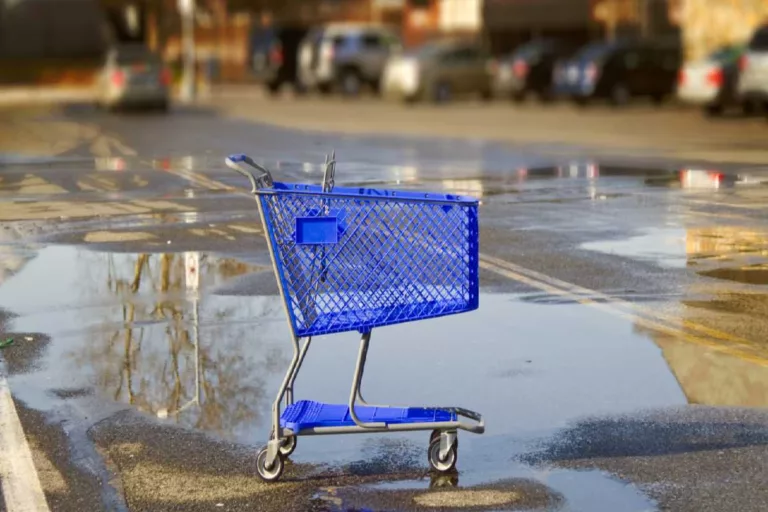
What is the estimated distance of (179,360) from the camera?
9.22 meters

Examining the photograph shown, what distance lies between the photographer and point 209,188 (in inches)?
759

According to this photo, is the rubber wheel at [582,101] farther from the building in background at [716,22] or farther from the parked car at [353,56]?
the parked car at [353,56]

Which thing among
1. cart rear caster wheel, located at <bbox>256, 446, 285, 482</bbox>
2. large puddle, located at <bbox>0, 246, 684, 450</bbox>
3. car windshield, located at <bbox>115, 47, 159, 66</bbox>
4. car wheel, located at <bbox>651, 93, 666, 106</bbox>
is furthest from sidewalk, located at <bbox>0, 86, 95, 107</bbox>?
cart rear caster wheel, located at <bbox>256, 446, 285, 482</bbox>

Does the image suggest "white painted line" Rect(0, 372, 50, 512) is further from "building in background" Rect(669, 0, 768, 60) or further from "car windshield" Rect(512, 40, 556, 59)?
"car windshield" Rect(512, 40, 556, 59)

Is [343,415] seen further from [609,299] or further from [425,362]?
[609,299]

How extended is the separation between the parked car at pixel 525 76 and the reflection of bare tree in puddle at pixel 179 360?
33.3 meters

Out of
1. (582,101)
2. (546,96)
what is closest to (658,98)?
(582,101)

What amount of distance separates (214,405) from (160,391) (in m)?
0.45

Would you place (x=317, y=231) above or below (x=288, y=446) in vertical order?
→ above

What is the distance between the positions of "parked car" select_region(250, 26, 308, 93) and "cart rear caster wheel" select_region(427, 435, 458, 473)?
45747 mm

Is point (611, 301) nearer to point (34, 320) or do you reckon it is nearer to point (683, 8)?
point (34, 320)

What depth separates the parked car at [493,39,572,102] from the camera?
146 ft

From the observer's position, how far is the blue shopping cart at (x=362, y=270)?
6965 mm

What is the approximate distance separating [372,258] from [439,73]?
3693 centimetres
